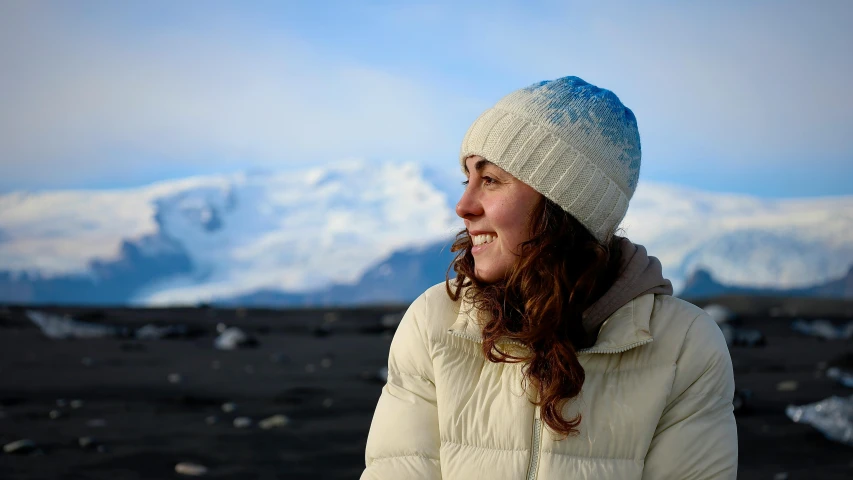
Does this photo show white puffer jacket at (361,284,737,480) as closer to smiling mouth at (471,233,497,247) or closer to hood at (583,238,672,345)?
hood at (583,238,672,345)

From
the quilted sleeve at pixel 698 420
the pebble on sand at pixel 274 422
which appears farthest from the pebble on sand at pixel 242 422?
the quilted sleeve at pixel 698 420

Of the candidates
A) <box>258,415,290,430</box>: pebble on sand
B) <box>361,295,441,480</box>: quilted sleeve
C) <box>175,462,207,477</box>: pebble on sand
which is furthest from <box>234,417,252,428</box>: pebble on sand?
<box>361,295,441,480</box>: quilted sleeve

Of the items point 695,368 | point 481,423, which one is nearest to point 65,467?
point 481,423

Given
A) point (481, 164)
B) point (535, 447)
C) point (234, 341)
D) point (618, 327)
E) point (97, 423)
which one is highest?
point (234, 341)

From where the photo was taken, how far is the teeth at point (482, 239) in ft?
8.66

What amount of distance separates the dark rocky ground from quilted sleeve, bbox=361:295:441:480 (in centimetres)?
288

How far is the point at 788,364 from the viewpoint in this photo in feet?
31.8

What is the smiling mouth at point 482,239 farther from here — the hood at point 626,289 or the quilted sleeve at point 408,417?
the hood at point 626,289

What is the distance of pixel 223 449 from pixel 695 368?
4.33 metres

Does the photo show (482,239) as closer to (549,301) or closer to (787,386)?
(549,301)

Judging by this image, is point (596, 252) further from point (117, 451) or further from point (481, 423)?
point (117, 451)

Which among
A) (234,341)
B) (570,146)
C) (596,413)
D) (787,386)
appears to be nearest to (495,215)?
(570,146)

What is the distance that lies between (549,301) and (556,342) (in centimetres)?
12

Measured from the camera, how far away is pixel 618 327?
252 cm
